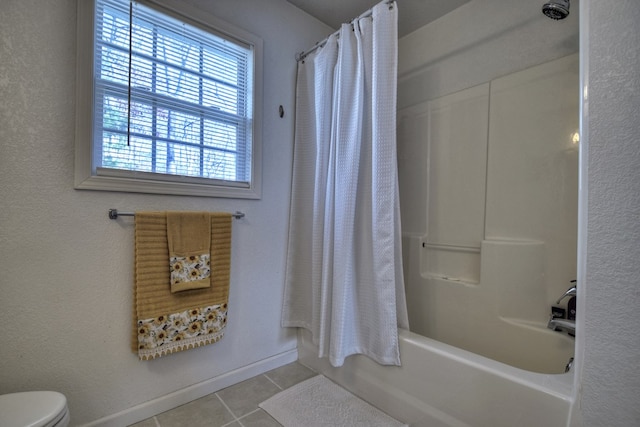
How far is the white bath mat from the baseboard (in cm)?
26

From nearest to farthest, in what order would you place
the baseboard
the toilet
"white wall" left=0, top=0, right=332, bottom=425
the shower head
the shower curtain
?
1. the toilet
2. "white wall" left=0, top=0, right=332, bottom=425
3. the shower head
4. the baseboard
5. the shower curtain

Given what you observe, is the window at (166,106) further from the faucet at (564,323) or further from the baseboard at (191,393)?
the faucet at (564,323)

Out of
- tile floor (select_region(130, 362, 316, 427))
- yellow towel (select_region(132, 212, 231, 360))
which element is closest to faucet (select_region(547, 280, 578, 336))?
tile floor (select_region(130, 362, 316, 427))

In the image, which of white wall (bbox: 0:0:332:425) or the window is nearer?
white wall (bbox: 0:0:332:425)

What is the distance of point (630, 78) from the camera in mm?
620

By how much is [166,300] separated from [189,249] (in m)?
0.27

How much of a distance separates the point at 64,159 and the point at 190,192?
0.52 m

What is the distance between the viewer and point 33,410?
0.95 m

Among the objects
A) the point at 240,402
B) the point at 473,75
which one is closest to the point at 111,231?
the point at 240,402

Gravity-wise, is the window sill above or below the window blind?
below

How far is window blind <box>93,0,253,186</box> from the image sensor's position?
4.35ft

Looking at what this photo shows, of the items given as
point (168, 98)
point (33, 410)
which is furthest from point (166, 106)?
point (33, 410)

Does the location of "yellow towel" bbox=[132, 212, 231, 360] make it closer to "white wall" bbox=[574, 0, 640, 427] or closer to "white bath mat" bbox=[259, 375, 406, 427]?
"white bath mat" bbox=[259, 375, 406, 427]

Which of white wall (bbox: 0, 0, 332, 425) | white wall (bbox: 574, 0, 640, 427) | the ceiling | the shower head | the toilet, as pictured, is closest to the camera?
white wall (bbox: 574, 0, 640, 427)
